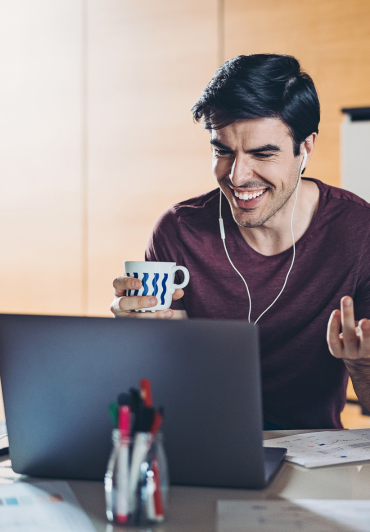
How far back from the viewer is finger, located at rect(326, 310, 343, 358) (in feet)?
3.04

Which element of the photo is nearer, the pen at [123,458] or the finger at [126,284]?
the pen at [123,458]

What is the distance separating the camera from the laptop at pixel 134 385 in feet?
2.33

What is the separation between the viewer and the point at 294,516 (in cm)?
69

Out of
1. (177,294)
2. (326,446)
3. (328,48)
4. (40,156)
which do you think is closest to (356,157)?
(328,48)

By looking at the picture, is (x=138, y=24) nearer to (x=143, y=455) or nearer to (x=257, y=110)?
(x=257, y=110)

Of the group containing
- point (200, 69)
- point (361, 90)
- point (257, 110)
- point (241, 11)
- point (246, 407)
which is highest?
point (241, 11)

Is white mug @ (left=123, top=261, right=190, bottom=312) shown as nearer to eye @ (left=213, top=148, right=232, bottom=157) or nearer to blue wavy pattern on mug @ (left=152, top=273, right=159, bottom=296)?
blue wavy pattern on mug @ (left=152, top=273, right=159, bottom=296)

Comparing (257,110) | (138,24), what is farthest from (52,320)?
(138,24)

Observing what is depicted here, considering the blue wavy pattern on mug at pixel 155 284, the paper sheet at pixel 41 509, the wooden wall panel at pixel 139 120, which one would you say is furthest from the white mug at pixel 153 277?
the wooden wall panel at pixel 139 120

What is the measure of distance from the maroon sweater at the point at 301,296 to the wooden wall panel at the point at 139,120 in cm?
135

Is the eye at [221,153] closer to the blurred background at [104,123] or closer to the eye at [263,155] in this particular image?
the eye at [263,155]

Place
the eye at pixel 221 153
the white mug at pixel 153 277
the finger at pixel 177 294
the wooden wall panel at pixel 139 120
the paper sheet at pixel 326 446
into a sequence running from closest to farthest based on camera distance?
the paper sheet at pixel 326 446 → the white mug at pixel 153 277 → the finger at pixel 177 294 → the eye at pixel 221 153 → the wooden wall panel at pixel 139 120

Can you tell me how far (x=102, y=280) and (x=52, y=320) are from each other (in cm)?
221

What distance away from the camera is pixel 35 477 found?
821 millimetres
